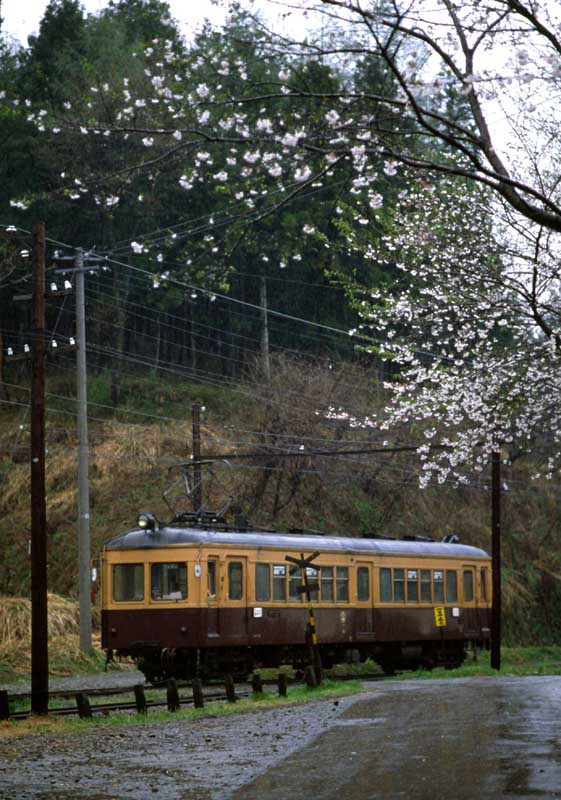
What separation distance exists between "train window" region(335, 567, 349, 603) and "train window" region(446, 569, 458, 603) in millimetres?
3809

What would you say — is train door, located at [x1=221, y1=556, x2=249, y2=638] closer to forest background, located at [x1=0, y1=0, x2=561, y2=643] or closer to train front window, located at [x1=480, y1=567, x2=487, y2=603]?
forest background, located at [x1=0, y1=0, x2=561, y2=643]

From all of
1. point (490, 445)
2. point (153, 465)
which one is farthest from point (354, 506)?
point (490, 445)

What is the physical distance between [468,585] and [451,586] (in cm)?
89

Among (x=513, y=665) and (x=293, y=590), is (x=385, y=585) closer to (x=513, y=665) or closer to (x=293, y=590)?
(x=293, y=590)

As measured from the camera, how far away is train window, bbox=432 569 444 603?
1149 inches

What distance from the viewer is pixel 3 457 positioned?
43719 mm

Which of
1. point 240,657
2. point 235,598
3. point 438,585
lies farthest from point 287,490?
point 235,598

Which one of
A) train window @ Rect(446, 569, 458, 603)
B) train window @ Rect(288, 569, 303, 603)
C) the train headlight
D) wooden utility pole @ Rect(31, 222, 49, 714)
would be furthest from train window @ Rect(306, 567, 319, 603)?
wooden utility pole @ Rect(31, 222, 49, 714)

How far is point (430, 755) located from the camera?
11.5 metres

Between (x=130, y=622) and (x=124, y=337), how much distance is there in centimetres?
2990

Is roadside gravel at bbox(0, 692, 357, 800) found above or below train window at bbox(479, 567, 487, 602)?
below

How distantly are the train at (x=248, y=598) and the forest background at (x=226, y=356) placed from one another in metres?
2.79

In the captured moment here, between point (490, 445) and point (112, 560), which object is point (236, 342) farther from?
point (490, 445)

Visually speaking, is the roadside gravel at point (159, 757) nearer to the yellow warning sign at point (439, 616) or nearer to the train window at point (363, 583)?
the train window at point (363, 583)
